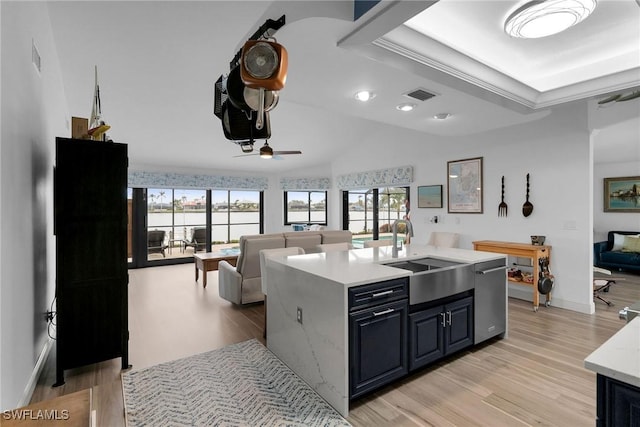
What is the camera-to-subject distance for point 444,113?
12.2ft

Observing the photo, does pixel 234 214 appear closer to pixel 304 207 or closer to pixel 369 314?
pixel 304 207

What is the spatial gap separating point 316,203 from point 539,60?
19.5ft

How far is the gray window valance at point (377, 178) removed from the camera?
19.1ft

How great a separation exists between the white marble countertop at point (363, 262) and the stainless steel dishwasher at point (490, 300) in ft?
0.31

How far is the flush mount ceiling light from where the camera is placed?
2.09 metres

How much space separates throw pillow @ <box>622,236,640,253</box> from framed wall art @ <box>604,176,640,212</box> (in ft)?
2.05

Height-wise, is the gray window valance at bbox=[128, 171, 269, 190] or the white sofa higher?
the gray window valance at bbox=[128, 171, 269, 190]

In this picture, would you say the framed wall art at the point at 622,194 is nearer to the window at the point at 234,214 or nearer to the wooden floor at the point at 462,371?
the wooden floor at the point at 462,371

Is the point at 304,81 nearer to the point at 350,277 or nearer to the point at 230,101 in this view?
the point at 230,101

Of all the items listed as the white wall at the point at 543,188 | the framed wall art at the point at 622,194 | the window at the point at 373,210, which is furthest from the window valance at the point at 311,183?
the framed wall art at the point at 622,194

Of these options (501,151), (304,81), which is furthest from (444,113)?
(304,81)

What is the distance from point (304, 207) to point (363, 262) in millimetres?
5979

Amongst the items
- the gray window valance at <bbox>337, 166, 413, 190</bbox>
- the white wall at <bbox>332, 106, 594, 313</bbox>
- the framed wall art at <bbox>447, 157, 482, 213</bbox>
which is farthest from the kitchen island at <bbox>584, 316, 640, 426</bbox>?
the gray window valance at <bbox>337, 166, 413, 190</bbox>

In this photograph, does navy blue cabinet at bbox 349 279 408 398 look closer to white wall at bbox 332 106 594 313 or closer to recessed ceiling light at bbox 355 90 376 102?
recessed ceiling light at bbox 355 90 376 102
